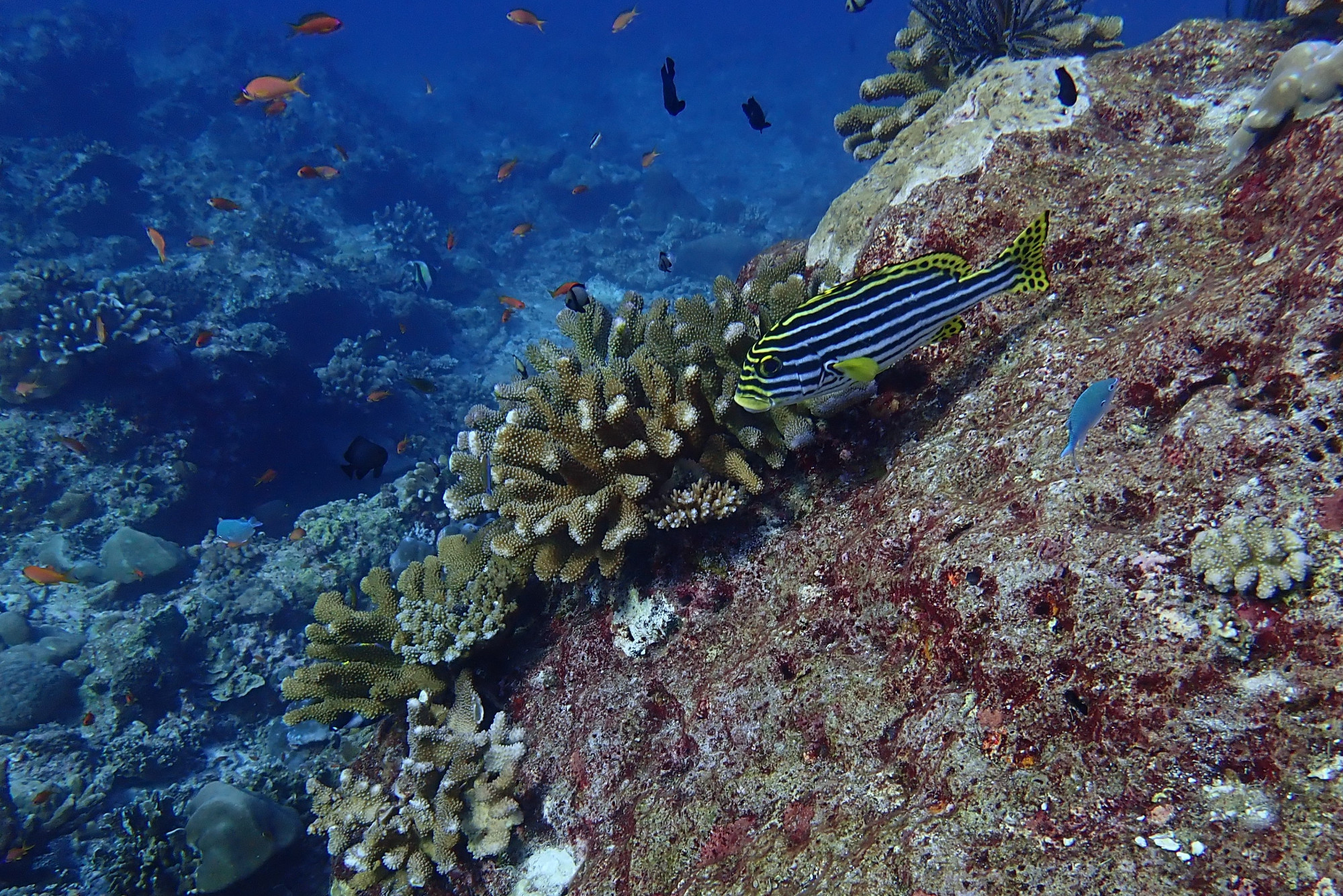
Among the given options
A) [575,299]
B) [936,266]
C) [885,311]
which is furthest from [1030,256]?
[575,299]

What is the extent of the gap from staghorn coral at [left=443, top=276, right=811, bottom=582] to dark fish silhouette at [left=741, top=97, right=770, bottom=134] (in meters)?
4.35

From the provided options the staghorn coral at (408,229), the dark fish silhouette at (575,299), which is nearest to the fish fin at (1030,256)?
the dark fish silhouette at (575,299)

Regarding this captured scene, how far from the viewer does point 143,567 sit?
34.6 feet

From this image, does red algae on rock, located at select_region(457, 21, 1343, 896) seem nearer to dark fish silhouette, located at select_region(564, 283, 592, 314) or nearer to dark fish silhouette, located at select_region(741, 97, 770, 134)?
dark fish silhouette, located at select_region(564, 283, 592, 314)

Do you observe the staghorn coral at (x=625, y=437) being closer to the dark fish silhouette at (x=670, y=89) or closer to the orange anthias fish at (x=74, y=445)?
the dark fish silhouette at (x=670, y=89)

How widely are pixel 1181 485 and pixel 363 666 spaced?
4.90 metres

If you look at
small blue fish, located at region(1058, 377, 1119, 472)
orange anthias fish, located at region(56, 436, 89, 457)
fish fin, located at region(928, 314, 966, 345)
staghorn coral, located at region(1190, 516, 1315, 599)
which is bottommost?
staghorn coral, located at region(1190, 516, 1315, 599)

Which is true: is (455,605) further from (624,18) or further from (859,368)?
(624,18)

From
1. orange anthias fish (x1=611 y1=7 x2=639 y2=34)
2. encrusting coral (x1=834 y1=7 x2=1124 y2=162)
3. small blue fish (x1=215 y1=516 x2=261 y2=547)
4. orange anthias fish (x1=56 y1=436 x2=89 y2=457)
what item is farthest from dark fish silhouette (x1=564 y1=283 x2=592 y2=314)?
orange anthias fish (x1=611 y1=7 x2=639 y2=34)

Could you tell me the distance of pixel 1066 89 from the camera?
156 inches

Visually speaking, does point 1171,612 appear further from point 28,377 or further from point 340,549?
point 28,377

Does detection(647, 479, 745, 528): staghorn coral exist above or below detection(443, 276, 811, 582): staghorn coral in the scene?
below

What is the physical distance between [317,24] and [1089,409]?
12.9 metres

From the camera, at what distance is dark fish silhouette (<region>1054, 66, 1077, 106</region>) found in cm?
396
